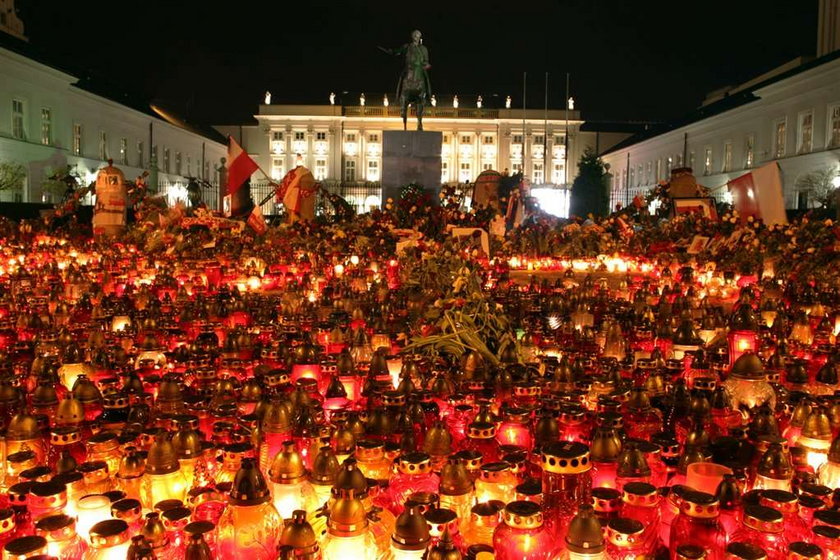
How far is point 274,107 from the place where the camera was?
5938 centimetres

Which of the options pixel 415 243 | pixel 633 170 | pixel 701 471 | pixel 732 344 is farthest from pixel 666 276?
pixel 633 170

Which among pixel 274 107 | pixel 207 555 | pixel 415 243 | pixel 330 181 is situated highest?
pixel 274 107

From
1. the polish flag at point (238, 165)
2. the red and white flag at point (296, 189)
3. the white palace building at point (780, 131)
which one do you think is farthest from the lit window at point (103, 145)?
the white palace building at point (780, 131)

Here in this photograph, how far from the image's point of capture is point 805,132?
30.1m

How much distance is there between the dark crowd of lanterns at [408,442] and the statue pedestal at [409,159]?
1282 cm

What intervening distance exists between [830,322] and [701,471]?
3.23 m

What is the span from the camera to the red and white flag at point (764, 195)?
1023 cm

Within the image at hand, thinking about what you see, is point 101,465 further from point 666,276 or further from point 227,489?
point 666,276

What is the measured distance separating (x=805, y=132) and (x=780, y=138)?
202 centimetres

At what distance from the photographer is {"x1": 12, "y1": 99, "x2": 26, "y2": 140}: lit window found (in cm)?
2896

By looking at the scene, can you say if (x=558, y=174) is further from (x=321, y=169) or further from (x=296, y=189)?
(x=296, y=189)

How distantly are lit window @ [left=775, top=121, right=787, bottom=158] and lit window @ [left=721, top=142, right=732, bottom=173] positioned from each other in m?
4.71

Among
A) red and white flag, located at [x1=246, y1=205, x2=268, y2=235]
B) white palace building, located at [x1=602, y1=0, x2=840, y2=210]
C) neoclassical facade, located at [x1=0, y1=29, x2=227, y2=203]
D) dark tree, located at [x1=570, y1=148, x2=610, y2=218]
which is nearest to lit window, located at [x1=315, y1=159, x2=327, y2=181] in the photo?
neoclassical facade, located at [x1=0, y1=29, x2=227, y2=203]

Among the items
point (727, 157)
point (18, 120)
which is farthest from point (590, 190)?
point (18, 120)
